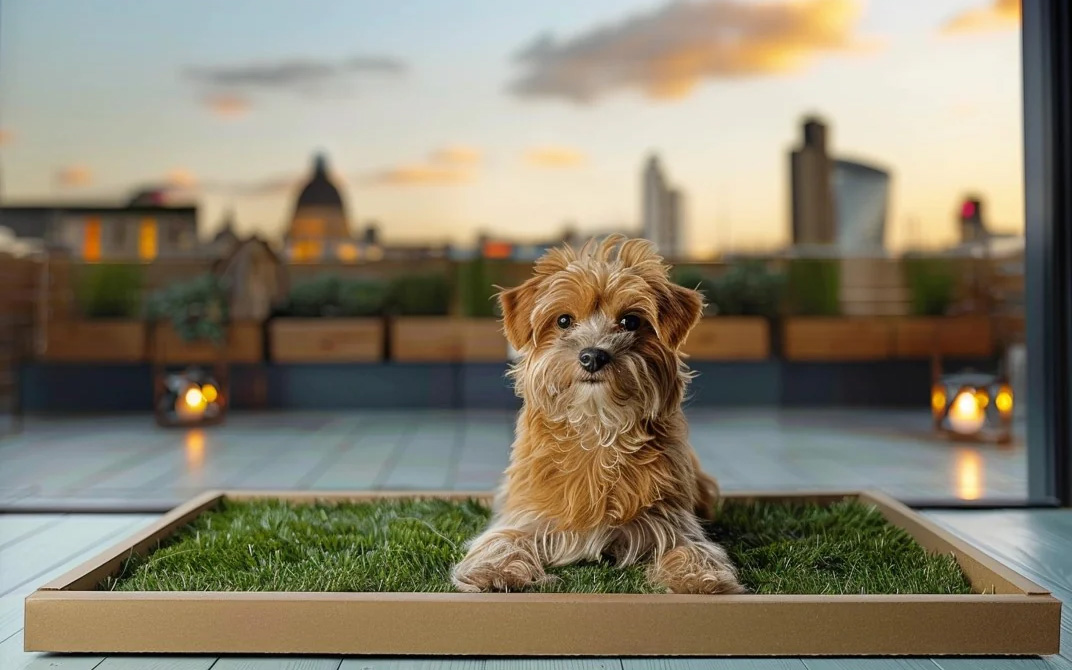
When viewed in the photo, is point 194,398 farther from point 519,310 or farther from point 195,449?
point 519,310

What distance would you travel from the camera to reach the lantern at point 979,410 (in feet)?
15.7

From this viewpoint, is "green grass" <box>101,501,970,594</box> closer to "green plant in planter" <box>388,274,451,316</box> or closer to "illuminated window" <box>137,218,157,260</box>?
"green plant in planter" <box>388,274,451,316</box>

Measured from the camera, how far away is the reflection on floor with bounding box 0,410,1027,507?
3725 millimetres

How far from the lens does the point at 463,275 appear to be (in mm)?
7094

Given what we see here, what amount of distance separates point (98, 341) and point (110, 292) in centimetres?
45

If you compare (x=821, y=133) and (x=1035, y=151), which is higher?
(x=821, y=133)

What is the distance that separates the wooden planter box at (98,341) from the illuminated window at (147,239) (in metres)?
0.74

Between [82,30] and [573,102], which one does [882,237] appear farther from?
[82,30]

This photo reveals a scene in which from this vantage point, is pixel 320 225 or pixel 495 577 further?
pixel 320 225

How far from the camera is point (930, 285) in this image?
722 cm

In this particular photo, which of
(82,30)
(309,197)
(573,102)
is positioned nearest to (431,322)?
(309,197)

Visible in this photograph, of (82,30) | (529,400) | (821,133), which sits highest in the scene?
(82,30)

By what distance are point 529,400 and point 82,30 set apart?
6244 mm

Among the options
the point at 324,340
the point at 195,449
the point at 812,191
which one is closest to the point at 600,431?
the point at 195,449
